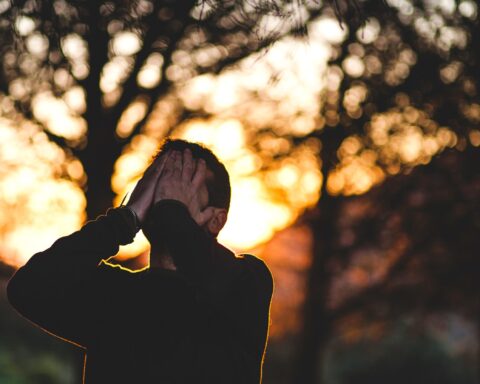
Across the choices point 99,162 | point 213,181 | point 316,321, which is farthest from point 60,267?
point 316,321

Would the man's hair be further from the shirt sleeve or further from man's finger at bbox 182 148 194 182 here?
the shirt sleeve

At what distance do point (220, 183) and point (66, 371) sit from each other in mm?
16143

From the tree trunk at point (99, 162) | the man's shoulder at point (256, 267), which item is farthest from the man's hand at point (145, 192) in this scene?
the tree trunk at point (99, 162)

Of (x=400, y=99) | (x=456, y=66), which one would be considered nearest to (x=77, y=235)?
(x=456, y=66)

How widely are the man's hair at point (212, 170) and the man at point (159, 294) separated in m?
0.07

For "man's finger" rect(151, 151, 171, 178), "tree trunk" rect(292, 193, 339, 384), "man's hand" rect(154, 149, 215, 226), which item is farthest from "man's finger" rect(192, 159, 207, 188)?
"tree trunk" rect(292, 193, 339, 384)

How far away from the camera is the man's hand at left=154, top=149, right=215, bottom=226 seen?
187cm

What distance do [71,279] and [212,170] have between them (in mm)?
613

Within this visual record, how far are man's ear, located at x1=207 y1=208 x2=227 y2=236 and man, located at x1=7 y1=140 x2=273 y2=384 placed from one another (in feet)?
0.06

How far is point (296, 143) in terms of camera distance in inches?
344

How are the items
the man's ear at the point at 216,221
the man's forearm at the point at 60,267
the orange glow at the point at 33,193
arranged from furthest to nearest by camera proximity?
1. the orange glow at the point at 33,193
2. the man's ear at the point at 216,221
3. the man's forearm at the point at 60,267

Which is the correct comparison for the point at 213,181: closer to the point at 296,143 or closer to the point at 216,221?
the point at 216,221

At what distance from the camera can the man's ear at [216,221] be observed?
1974 mm

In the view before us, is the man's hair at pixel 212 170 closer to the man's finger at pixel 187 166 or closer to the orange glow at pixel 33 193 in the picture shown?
the man's finger at pixel 187 166
